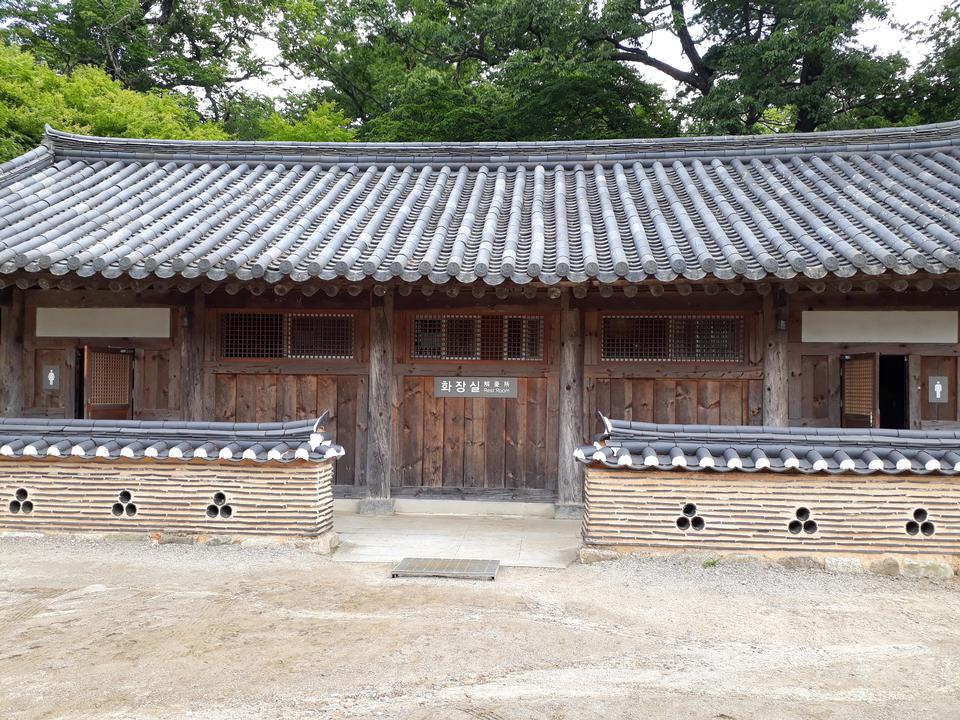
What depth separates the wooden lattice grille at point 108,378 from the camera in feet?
28.8

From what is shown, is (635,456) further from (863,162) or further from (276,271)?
(863,162)

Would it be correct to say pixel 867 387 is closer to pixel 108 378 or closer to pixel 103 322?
pixel 108 378

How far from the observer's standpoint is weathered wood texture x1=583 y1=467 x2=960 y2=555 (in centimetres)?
657

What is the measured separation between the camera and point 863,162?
10.8m

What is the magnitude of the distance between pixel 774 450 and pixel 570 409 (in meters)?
2.80

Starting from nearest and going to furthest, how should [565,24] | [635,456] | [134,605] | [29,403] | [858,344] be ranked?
[134,605]
[635,456]
[858,344]
[29,403]
[565,24]

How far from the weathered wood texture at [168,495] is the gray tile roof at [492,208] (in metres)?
2.04

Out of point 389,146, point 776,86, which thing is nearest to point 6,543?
point 389,146

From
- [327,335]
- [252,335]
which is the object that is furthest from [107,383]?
[327,335]

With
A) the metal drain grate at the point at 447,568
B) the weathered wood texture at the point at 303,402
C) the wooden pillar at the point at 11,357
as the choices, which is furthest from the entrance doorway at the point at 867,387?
the wooden pillar at the point at 11,357

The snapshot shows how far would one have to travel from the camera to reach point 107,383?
909 centimetres

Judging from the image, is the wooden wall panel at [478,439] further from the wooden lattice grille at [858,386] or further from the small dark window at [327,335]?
the wooden lattice grille at [858,386]

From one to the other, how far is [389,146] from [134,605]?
8.40 m

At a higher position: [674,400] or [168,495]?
[674,400]
